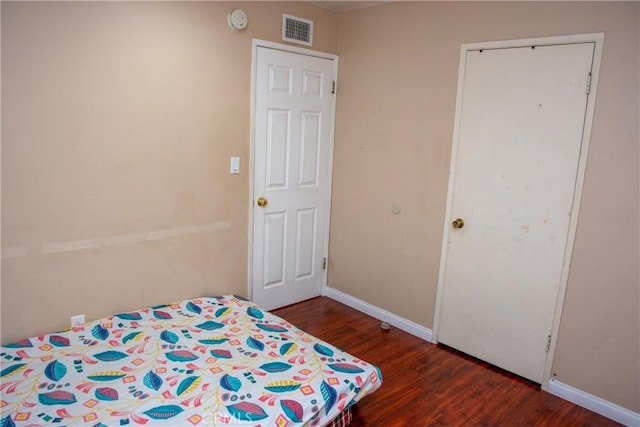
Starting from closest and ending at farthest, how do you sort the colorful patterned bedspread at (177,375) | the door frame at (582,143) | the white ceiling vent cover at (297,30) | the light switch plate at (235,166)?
1. the colorful patterned bedspread at (177,375)
2. the door frame at (582,143)
3. the light switch plate at (235,166)
4. the white ceiling vent cover at (297,30)

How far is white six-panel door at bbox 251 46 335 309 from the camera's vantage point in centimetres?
329

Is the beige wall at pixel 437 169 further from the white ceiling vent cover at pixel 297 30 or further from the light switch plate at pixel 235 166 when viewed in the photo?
the light switch plate at pixel 235 166

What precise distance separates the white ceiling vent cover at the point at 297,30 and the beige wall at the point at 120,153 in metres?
0.07

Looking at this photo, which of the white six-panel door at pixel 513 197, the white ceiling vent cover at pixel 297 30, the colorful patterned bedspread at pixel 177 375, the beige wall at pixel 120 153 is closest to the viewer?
the colorful patterned bedspread at pixel 177 375

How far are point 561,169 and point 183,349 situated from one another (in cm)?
241

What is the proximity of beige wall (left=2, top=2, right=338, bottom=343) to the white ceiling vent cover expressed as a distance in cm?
7

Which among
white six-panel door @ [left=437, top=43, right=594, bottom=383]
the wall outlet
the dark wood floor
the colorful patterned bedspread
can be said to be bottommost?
the dark wood floor

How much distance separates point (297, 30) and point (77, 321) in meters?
2.56

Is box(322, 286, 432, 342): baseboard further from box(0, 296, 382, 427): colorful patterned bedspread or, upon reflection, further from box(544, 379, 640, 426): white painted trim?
box(0, 296, 382, 427): colorful patterned bedspread

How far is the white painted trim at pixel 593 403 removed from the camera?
2379mm

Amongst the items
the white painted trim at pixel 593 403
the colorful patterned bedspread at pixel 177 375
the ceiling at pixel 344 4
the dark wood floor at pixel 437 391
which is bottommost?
the dark wood floor at pixel 437 391

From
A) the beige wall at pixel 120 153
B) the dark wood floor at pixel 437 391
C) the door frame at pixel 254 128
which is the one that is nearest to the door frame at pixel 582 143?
the dark wood floor at pixel 437 391

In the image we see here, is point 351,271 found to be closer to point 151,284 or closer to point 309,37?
point 151,284

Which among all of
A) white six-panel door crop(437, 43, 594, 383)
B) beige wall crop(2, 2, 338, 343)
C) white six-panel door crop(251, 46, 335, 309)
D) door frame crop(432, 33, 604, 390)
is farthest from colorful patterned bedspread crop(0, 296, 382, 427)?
door frame crop(432, 33, 604, 390)
